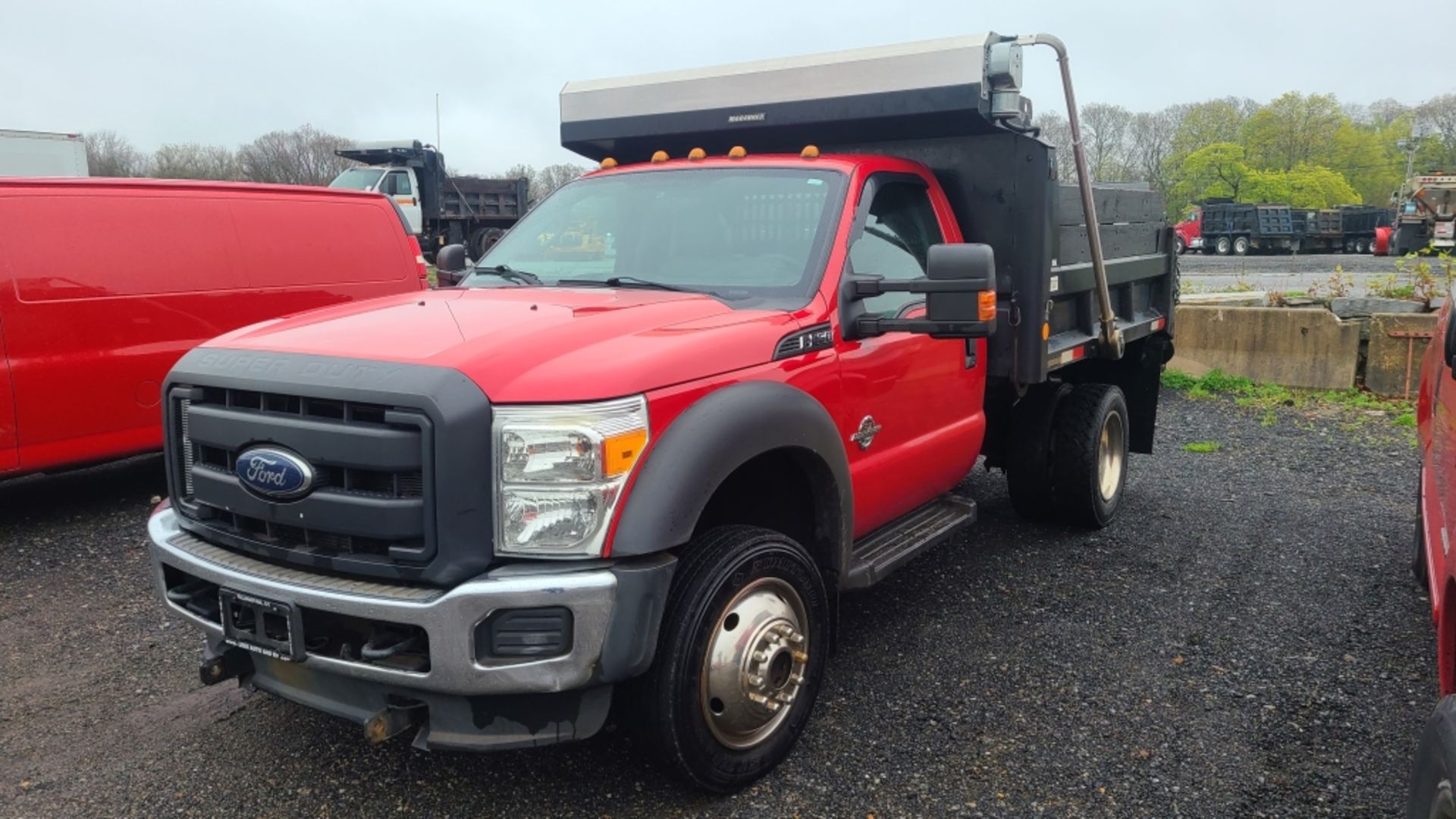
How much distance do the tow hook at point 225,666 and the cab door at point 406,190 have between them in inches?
825

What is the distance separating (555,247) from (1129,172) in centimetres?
8228

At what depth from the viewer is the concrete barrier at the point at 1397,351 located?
927 cm

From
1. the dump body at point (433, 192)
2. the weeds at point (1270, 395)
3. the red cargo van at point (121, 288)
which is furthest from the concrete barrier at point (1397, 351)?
the dump body at point (433, 192)

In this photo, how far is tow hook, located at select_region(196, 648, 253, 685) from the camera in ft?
10.3

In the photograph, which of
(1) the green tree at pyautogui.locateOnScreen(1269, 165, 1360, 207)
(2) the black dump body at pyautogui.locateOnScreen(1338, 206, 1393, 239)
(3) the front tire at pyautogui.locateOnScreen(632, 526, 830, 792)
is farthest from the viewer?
(1) the green tree at pyautogui.locateOnScreen(1269, 165, 1360, 207)

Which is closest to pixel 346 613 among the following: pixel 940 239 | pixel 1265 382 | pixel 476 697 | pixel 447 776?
pixel 476 697

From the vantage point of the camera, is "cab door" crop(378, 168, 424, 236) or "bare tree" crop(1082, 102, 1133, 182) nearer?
"cab door" crop(378, 168, 424, 236)

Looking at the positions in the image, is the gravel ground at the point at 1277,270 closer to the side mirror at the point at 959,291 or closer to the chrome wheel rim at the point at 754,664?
the side mirror at the point at 959,291

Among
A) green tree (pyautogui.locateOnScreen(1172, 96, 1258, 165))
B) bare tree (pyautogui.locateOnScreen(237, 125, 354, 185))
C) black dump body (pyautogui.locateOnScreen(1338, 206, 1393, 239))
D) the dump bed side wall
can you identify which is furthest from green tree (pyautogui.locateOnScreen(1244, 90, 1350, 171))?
the dump bed side wall

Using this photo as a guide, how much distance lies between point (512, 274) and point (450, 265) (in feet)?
2.84

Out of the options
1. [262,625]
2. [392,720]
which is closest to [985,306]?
[392,720]

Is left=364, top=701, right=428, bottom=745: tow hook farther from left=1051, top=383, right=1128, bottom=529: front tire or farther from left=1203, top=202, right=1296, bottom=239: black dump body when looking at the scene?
left=1203, top=202, right=1296, bottom=239: black dump body

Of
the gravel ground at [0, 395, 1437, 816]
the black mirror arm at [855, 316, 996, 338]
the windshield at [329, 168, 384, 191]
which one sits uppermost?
the windshield at [329, 168, 384, 191]

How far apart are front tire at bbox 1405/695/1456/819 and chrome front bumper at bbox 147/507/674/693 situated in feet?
5.80
